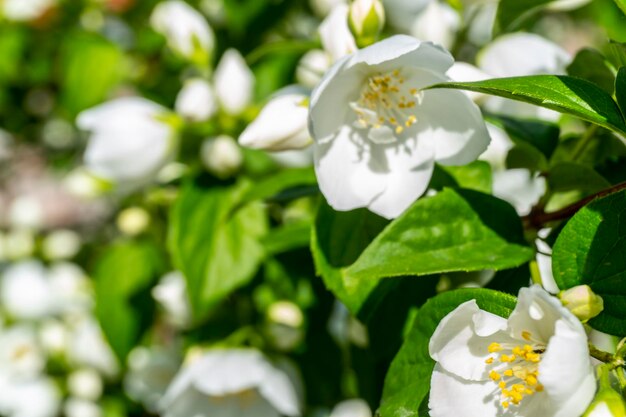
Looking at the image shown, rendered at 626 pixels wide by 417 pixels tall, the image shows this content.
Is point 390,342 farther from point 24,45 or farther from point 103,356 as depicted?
point 24,45

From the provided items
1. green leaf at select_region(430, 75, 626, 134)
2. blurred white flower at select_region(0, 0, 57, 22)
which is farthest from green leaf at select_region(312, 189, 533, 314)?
blurred white flower at select_region(0, 0, 57, 22)

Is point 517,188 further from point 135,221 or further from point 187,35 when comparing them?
point 135,221

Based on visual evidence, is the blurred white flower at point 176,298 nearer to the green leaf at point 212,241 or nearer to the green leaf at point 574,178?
the green leaf at point 212,241

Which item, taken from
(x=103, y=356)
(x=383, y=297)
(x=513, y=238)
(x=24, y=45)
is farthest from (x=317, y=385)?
(x=24, y=45)

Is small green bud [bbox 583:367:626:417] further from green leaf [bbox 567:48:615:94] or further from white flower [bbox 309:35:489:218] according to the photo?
green leaf [bbox 567:48:615:94]

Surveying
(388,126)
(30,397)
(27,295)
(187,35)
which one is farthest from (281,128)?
(27,295)
